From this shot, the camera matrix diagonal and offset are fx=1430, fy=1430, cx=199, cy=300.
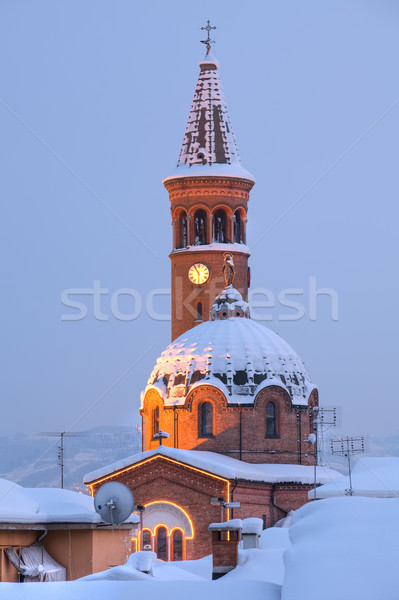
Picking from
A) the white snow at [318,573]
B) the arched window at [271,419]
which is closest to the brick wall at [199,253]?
the arched window at [271,419]

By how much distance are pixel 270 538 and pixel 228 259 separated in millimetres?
30117

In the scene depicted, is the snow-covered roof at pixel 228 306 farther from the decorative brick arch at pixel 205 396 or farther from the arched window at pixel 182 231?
the arched window at pixel 182 231

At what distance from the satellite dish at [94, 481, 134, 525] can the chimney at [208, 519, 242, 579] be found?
9.90m

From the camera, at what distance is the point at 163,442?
60.1m

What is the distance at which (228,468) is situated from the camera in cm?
5425

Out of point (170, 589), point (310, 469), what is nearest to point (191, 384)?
point (310, 469)

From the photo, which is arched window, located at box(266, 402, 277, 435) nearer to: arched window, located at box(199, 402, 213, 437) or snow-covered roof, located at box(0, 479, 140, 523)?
arched window, located at box(199, 402, 213, 437)

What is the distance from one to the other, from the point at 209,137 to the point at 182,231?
499 centimetres

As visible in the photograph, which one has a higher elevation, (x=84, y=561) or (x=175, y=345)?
(x=175, y=345)

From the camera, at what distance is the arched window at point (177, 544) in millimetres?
53625

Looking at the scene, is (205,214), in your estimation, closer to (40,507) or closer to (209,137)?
(209,137)

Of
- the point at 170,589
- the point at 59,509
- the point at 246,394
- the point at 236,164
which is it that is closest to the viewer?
the point at 170,589

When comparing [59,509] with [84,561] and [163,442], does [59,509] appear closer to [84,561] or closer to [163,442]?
[84,561]

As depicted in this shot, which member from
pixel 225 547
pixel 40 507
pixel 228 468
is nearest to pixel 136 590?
pixel 225 547
